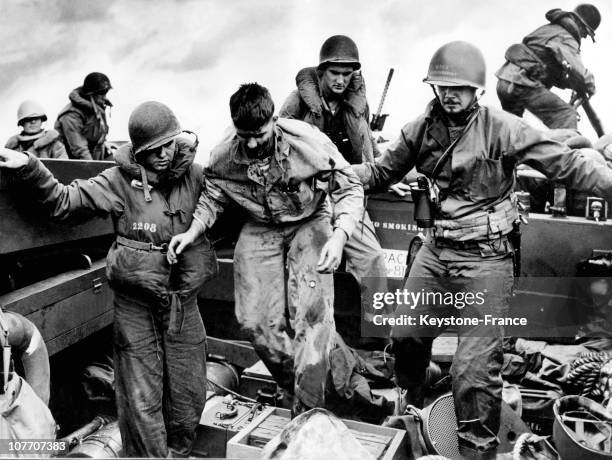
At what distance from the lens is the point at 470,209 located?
3395mm

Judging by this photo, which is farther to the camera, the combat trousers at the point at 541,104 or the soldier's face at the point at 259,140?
the combat trousers at the point at 541,104

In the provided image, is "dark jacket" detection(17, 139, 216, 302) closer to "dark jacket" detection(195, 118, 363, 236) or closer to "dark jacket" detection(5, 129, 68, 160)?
"dark jacket" detection(195, 118, 363, 236)

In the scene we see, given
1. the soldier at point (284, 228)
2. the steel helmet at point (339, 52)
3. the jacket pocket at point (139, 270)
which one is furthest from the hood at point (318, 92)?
the jacket pocket at point (139, 270)

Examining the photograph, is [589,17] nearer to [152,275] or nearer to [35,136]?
[152,275]

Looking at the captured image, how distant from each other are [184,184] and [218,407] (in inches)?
57.9

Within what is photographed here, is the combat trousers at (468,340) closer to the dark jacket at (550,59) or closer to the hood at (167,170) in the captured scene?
the hood at (167,170)

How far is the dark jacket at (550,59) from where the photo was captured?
537cm

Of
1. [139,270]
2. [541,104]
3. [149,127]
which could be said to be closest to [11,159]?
[149,127]

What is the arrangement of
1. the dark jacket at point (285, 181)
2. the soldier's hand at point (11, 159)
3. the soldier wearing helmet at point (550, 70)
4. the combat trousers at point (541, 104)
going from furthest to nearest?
1. the combat trousers at point (541, 104)
2. the soldier wearing helmet at point (550, 70)
3. the dark jacket at point (285, 181)
4. the soldier's hand at point (11, 159)

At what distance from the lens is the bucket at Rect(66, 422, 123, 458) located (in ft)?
12.1

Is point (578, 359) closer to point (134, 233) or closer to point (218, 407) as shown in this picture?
point (218, 407)

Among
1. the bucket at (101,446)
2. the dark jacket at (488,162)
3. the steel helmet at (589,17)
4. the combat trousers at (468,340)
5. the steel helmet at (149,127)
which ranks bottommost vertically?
the bucket at (101,446)

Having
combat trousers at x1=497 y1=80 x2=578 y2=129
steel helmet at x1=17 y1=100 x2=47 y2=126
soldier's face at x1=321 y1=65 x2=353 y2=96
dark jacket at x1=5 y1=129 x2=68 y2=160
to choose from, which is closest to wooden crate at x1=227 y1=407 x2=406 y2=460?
soldier's face at x1=321 y1=65 x2=353 y2=96

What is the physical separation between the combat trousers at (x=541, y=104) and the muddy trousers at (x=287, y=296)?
11.8 ft
